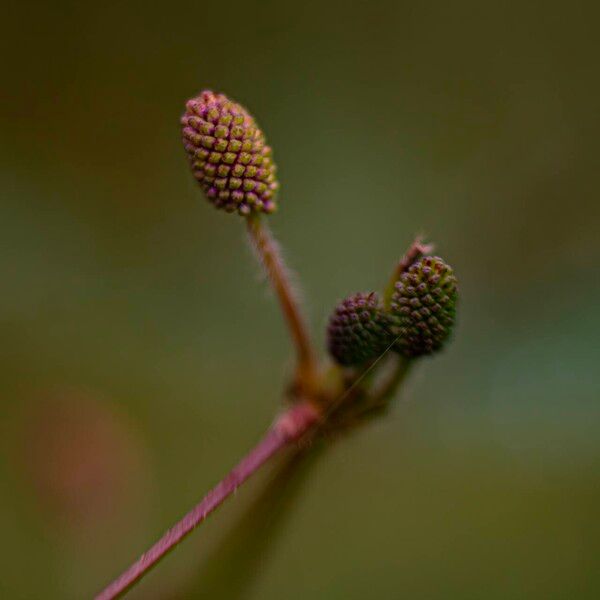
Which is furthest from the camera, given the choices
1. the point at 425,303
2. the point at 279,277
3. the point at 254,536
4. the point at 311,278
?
the point at 311,278

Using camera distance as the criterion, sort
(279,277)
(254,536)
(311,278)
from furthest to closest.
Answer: (311,278) < (254,536) < (279,277)

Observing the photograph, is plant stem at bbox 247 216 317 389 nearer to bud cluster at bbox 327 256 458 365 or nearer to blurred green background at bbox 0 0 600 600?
bud cluster at bbox 327 256 458 365

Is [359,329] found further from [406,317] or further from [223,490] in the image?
[223,490]

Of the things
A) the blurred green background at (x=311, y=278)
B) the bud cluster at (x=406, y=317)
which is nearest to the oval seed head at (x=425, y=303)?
the bud cluster at (x=406, y=317)

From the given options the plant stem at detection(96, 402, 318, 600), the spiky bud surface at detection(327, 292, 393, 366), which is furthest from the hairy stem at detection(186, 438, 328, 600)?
the spiky bud surface at detection(327, 292, 393, 366)

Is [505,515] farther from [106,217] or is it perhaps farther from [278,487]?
[106,217]

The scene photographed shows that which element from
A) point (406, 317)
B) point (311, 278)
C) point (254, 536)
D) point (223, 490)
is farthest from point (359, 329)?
point (311, 278)
